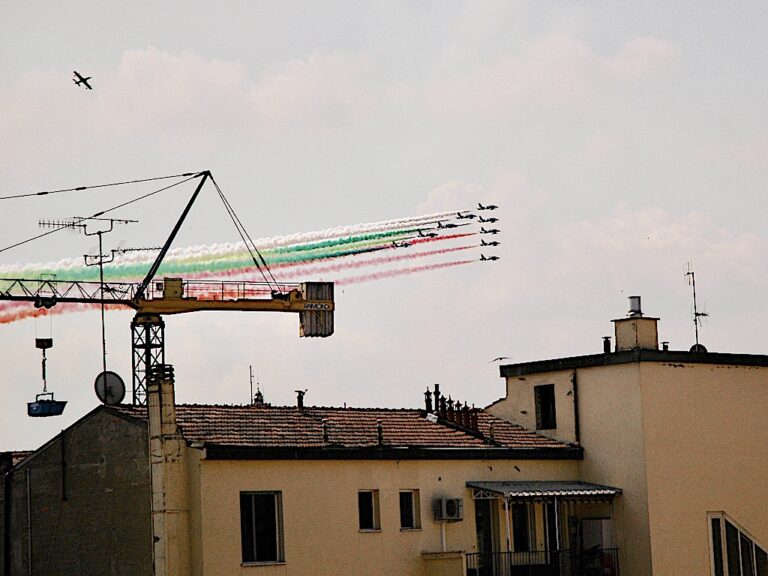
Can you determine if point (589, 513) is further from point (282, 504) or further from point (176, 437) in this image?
point (176, 437)

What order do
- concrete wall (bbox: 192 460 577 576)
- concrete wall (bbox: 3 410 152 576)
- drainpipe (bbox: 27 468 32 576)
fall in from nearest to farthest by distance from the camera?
concrete wall (bbox: 192 460 577 576), concrete wall (bbox: 3 410 152 576), drainpipe (bbox: 27 468 32 576)

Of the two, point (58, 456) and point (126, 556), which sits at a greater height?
point (58, 456)

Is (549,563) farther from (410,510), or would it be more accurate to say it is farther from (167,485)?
(167,485)

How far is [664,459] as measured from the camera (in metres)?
40.8

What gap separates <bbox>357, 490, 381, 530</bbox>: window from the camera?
3706 cm

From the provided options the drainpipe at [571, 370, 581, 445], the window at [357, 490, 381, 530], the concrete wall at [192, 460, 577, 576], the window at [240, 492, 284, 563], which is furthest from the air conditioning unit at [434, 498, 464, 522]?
the drainpipe at [571, 370, 581, 445]

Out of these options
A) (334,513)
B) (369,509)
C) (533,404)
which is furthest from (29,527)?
(533,404)

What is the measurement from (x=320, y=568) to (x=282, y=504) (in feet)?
5.65

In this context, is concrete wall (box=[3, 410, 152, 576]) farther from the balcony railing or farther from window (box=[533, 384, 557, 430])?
window (box=[533, 384, 557, 430])

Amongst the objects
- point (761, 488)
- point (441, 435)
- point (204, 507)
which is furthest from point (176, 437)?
point (761, 488)

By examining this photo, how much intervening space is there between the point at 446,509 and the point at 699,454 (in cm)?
784

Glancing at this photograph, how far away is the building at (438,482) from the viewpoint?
1368 inches

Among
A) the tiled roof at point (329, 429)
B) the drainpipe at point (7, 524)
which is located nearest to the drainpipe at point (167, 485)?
the tiled roof at point (329, 429)

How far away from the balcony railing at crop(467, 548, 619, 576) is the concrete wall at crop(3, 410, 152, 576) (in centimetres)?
842
